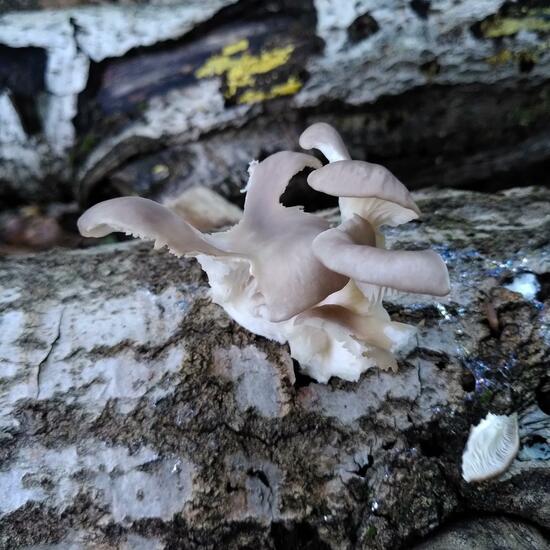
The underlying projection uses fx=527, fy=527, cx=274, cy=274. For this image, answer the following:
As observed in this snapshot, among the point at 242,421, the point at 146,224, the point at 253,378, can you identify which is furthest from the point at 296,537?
the point at 146,224

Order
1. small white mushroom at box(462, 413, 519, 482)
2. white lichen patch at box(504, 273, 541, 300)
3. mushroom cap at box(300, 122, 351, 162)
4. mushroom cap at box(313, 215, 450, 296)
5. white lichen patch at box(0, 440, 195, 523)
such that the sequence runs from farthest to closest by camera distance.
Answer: white lichen patch at box(504, 273, 541, 300)
mushroom cap at box(300, 122, 351, 162)
small white mushroom at box(462, 413, 519, 482)
white lichen patch at box(0, 440, 195, 523)
mushroom cap at box(313, 215, 450, 296)

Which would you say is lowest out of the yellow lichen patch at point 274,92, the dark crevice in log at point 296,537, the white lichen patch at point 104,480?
the dark crevice in log at point 296,537

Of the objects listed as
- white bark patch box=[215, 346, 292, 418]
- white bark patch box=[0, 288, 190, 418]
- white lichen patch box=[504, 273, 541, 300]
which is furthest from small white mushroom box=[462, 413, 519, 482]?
white bark patch box=[0, 288, 190, 418]

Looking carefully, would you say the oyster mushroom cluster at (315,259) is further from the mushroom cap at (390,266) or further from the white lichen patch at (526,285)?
the white lichen patch at (526,285)

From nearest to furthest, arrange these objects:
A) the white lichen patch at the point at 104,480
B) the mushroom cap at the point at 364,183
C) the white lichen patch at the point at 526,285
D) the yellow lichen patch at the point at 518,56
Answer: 1. the mushroom cap at the point at 364,183
2. the white lichen patch at the point at 104,480
3. the white lichen patch at the point at 526,285
4. the yellow lichen patch at the point at 518,56

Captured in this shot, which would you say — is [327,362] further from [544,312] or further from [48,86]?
[48,86]

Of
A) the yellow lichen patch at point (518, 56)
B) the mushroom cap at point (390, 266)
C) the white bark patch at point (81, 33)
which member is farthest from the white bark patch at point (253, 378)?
the yellow lichen patch at point (518, 56)

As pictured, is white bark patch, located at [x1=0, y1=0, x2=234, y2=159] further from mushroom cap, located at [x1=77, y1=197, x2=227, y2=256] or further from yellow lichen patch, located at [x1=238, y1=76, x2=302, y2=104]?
mushroom cap, located at [x1=77, y1=197, x2=227, y2=256]

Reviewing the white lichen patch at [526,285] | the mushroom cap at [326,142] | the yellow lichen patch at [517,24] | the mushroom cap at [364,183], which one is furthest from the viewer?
the yellow lichen patch at [517,24]
